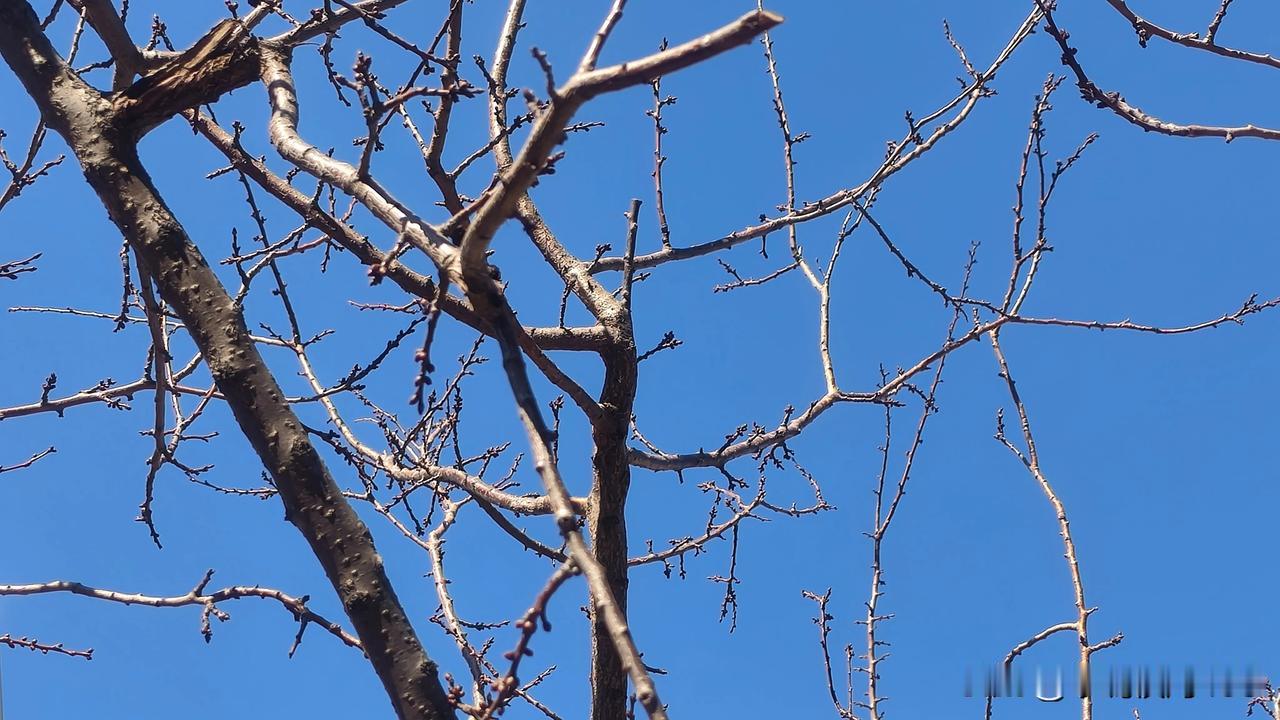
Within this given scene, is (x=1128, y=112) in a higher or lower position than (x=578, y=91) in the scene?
higher

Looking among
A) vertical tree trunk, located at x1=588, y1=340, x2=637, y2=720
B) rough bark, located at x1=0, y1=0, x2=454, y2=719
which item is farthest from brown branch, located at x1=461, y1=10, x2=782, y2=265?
vertical tree trunk, located at x1=588, y1=340, x2=637, y2=720

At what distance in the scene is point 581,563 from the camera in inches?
45.6

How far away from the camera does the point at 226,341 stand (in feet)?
7.07

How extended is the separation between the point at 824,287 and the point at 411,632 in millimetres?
3060

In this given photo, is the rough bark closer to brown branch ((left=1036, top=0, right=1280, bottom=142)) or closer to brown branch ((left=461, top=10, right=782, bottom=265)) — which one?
brown branch ((left=461, top=10, right=782, bottom=265))

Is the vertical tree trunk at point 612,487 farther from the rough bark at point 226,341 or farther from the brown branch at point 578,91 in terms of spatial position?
the brown branch at point 578,91

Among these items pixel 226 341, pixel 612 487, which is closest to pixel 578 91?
pixel 226 341

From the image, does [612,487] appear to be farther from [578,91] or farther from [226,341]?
[578,91]

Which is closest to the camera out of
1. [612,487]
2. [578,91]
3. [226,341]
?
[578,91]

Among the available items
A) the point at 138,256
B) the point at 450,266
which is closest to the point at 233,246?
the point at 138,256

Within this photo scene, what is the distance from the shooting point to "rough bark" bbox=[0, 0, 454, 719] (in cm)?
194

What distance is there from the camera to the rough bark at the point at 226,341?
1940 mm

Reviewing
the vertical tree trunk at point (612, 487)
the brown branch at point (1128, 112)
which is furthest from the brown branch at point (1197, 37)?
the vertical tree trunk at point (612, 487)

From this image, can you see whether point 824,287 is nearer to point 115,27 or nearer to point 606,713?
point 606,713
